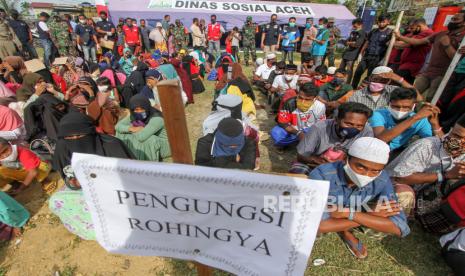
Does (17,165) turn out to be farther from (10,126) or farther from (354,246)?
(354,246)

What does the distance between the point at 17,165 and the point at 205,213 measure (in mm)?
3446

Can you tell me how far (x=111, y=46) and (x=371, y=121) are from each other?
1006 centimetres

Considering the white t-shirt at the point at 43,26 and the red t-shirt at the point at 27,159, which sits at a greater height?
the white t-shirt at the point at 43,26

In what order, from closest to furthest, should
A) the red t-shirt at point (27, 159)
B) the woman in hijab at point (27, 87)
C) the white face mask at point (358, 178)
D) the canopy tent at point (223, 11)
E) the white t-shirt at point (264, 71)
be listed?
the white face mask at point (358, 178) → the red t-shirt at point (27, 159) → the woman in hijab at point (27, 87) → the white t-shirt at point (264, 71) → the canopy tent at point (223, 11)

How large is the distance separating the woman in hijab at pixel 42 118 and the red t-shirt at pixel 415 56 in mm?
7214

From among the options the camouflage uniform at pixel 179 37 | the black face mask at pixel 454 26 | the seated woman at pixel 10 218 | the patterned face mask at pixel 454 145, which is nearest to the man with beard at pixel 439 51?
the black face mask at pixel 454 26

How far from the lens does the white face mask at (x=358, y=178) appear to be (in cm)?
206

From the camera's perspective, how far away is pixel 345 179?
2.21 meters

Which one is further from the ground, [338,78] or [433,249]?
[338,78]

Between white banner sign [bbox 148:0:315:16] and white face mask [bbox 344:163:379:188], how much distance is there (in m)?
14.6

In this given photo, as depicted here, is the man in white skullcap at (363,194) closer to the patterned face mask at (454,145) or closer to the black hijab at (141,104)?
the patterned face mask at (454,145)

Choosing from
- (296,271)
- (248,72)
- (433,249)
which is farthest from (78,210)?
(248,72)

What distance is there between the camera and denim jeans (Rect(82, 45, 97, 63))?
9594 mm

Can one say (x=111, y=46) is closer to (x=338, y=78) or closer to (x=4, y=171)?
(x=4, y=171)
